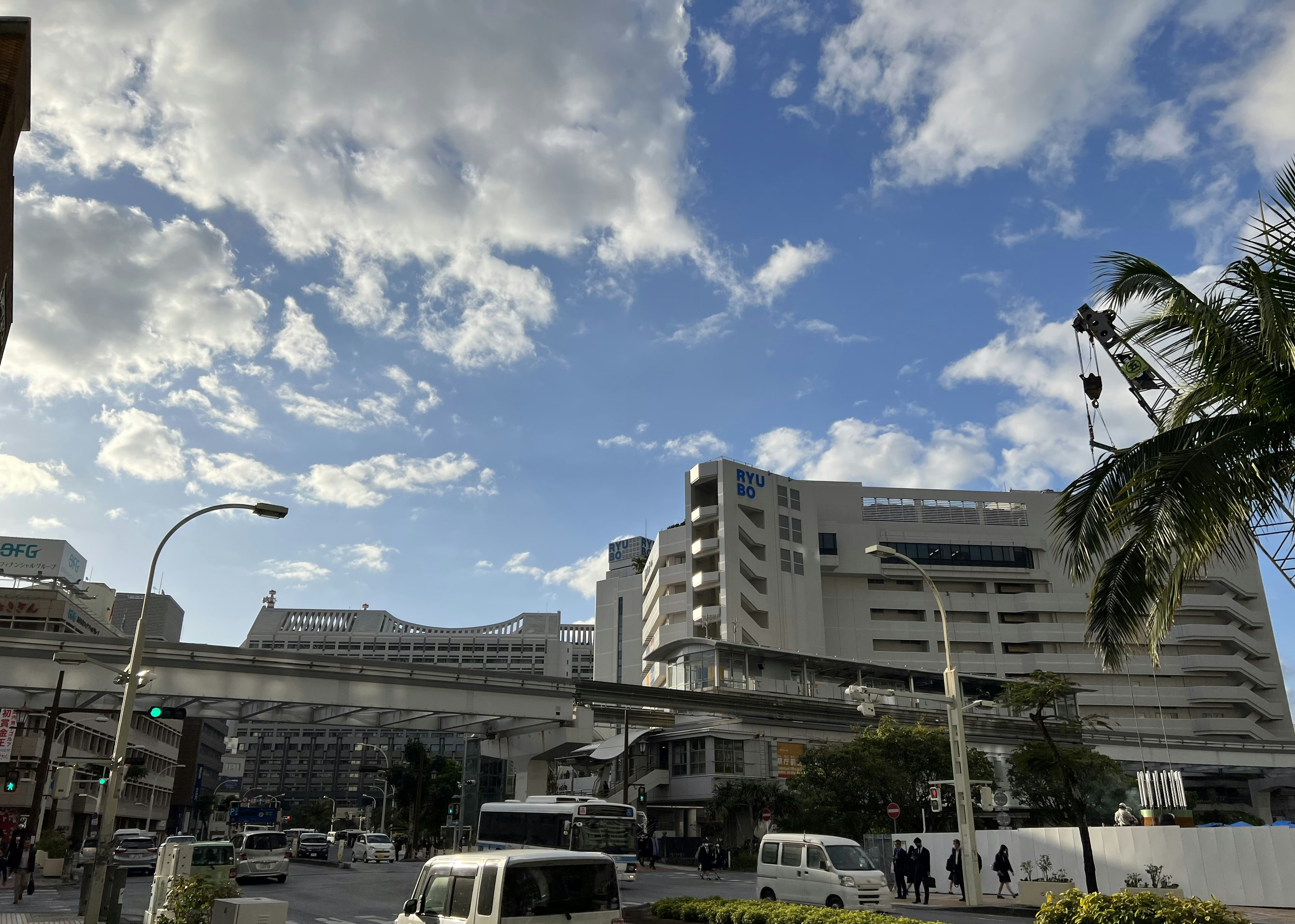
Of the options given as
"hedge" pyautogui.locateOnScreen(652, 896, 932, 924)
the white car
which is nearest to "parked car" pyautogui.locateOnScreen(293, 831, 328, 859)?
the white car

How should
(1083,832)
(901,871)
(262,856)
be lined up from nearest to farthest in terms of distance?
(1083,832)
(901,871)
(262,856)

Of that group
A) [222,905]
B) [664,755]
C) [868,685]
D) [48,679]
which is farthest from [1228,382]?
[868,685]

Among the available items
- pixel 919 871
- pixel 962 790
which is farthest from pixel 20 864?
pixel 962 790

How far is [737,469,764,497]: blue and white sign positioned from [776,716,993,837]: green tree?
4436 centimetres

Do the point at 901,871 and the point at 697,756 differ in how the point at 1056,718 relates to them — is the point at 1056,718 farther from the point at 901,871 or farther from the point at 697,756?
the point at 697,756

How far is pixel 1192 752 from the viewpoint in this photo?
76.6 metres

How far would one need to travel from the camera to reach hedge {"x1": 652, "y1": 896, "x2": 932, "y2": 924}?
14.3 meters

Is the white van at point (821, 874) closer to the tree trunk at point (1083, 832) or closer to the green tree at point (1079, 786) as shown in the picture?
the tree trunk at point (1083, 832)

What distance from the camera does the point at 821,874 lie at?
23.3 m

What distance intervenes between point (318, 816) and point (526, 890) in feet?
525

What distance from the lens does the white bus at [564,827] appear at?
2989 centimetres

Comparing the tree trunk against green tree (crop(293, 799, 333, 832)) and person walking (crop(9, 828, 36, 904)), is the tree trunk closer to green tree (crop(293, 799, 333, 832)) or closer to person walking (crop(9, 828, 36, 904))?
person walking (crop(9, 828, 36, 904))

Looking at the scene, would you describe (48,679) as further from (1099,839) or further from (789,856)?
(1099,839)

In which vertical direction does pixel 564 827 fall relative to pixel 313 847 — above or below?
above
